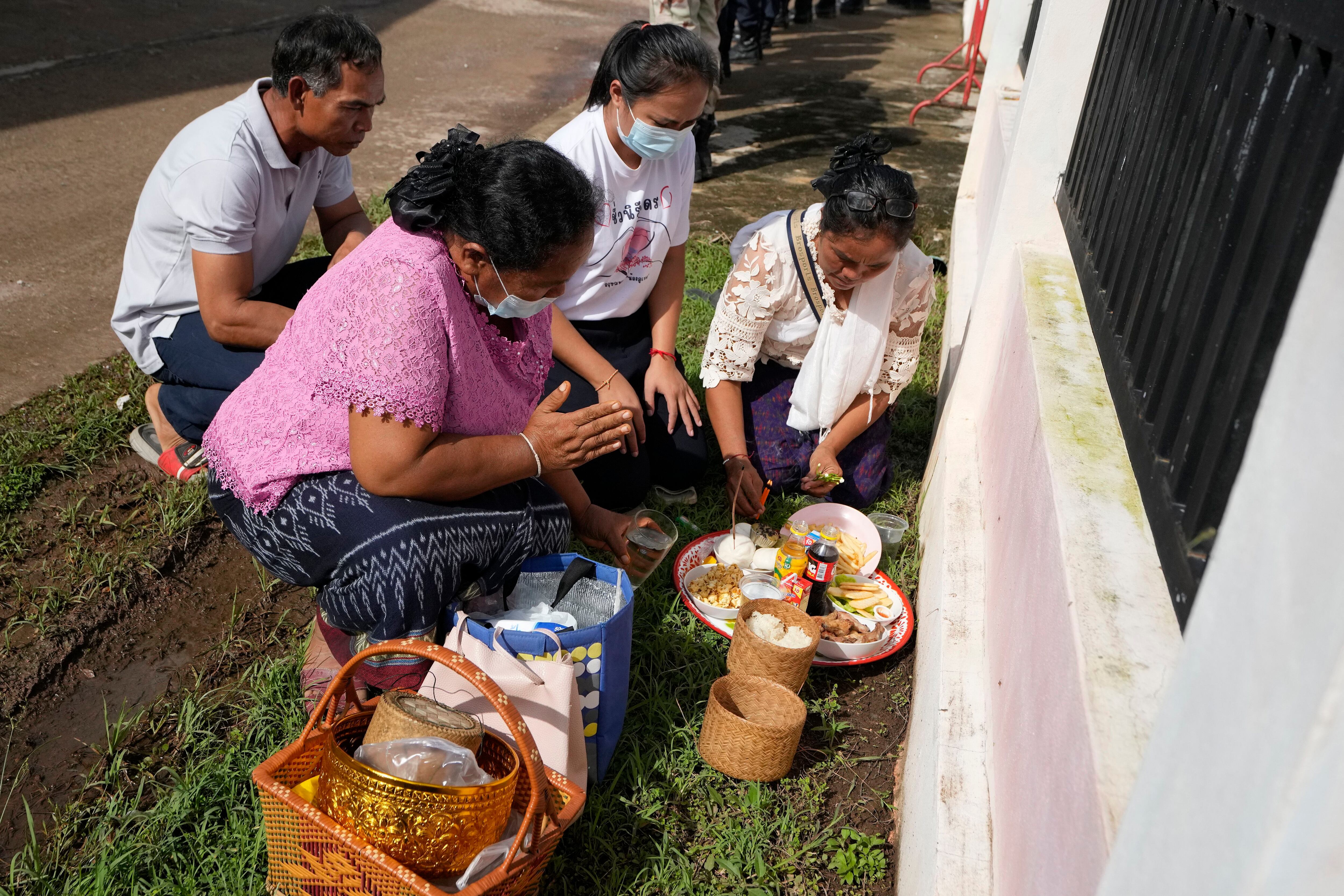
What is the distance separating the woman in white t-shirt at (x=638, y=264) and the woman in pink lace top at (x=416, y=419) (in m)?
0.71

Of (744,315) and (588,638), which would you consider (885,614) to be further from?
(588,638)

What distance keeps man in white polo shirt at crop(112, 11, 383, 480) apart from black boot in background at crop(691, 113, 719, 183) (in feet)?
12.1

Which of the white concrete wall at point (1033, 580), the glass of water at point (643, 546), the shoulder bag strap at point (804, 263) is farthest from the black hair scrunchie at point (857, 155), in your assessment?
the glass of water at point (643, 546)

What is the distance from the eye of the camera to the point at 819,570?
2912mm

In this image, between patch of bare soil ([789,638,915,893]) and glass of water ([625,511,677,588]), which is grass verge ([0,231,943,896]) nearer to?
patch of bare soil ([789,638,915,893])

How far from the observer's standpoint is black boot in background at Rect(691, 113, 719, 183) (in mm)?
6598

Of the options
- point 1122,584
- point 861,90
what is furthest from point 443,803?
point 861,90

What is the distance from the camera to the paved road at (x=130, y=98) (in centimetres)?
427

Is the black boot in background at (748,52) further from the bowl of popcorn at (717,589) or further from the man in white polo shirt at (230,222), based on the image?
the bowl of popcorn at (717,589)

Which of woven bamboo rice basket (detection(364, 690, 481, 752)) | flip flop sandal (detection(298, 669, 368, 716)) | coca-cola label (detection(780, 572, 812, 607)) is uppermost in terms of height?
woven bamboo rice basket (detection(364, 690, 481, 752))

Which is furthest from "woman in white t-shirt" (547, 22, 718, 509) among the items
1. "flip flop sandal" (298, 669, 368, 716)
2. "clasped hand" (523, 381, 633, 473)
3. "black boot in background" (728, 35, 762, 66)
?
"black boot in background" (728, 35, 762, 66)

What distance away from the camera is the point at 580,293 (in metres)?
3.52

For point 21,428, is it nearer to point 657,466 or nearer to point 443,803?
point 657,466

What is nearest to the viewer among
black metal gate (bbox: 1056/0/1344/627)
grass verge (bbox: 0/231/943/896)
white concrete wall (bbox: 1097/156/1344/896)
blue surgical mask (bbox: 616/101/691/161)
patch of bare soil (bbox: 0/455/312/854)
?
white concrete wall (bbox: 1097/156/1344/896)
